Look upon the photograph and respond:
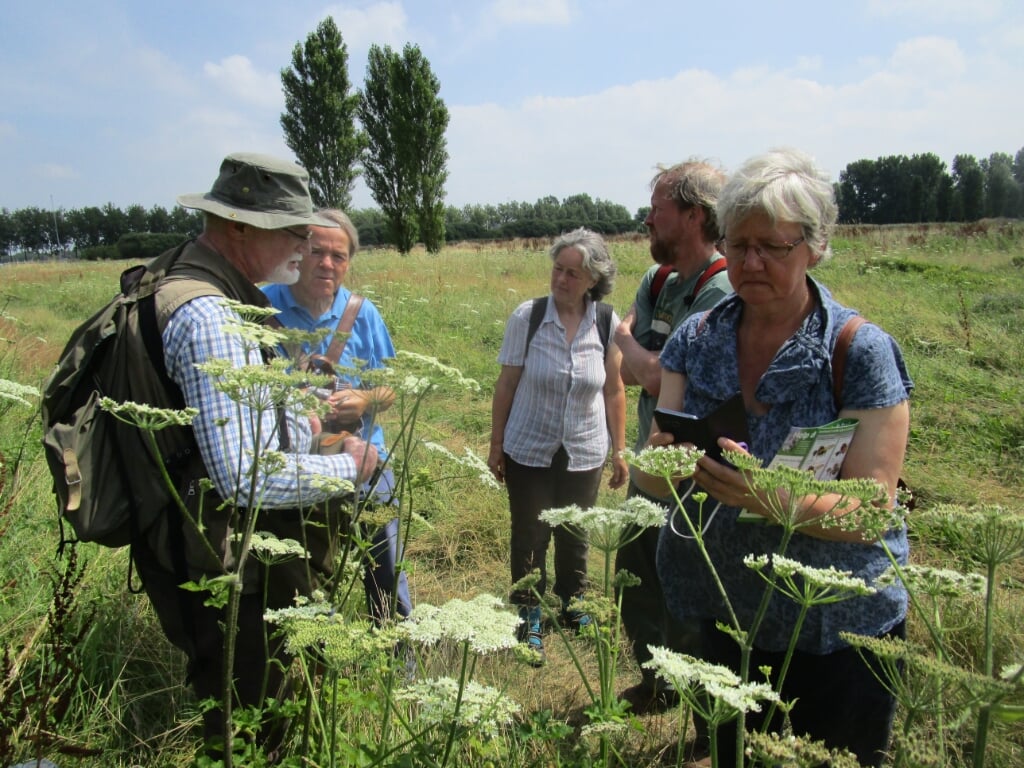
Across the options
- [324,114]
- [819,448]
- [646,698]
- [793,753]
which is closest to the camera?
[793,753]

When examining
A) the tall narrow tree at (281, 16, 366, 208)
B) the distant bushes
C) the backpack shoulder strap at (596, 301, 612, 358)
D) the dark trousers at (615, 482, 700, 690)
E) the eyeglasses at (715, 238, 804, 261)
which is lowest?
the dark trousers at (615, 482, 700, 690)

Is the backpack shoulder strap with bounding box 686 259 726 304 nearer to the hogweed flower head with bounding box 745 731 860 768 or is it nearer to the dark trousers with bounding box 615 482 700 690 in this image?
the dark trousers with bounding box 615 482 700 690

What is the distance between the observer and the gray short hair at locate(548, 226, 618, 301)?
14.4 ft

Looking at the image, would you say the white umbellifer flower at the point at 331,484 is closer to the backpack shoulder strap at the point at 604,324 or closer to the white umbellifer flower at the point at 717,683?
the white umbellifer flower at the point at 717,683

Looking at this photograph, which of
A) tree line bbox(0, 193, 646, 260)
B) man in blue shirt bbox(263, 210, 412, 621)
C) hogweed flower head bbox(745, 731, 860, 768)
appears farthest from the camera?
tree line bbox(0, 193, 646, 260)

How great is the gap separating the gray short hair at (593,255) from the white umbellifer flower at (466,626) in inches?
130

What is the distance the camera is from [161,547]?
204 cm

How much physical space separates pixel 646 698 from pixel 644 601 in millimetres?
503

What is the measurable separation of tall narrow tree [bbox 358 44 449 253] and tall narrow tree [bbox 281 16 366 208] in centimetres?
157

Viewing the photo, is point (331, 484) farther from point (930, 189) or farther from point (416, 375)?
point (930, 189)

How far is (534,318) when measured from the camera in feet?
14.6

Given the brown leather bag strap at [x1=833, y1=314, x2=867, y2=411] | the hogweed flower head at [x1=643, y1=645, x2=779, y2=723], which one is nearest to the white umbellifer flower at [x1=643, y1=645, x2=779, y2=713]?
the hogweed flower head at [x1=643, y1=645, x2=779, y2=723]

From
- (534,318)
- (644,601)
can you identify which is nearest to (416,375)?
(644,601)

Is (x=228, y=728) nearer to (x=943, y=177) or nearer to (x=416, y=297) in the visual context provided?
(x=416, y=297)
